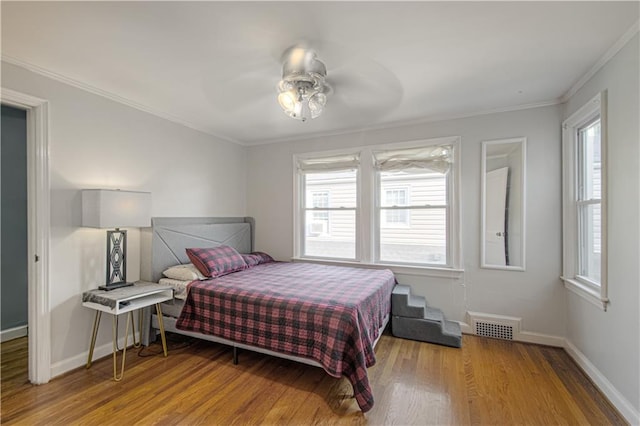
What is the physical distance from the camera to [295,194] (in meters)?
4.27

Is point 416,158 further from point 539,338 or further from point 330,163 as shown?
point 539,338

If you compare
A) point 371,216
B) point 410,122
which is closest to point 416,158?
point 410,122

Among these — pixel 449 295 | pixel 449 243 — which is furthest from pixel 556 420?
pixel 449 243

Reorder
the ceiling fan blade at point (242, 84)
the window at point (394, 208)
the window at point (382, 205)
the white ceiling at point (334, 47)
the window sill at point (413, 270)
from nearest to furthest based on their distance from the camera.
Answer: the white ceiling at point (334, 47) < the ceiling fan blade at point (242, 84) < the window sill at point (413, 270) < the window at point (382, 205) < the window at point (394, 208)

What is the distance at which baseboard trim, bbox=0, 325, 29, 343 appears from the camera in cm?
299

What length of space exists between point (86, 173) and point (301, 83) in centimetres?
209

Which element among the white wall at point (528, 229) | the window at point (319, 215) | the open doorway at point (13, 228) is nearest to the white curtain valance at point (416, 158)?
the white wall at point (528, 229)

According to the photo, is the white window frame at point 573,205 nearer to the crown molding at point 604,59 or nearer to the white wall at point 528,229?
the white wall at point 528,229

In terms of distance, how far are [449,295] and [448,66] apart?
7.90ft

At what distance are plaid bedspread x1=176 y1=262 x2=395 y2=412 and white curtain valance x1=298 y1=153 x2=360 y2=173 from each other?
5.02 feet

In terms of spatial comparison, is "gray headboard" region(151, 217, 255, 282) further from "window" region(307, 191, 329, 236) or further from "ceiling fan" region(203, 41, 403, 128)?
"ceiling fan" region(203, 41, 403, 128)

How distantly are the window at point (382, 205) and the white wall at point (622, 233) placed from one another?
135 centimetres

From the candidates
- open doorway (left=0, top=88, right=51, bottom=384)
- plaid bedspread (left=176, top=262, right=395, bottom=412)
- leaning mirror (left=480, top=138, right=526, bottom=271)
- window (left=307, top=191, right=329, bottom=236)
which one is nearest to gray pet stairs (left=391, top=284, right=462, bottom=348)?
plaid bedspread (left=176, top=262, right=395, bottom=412)

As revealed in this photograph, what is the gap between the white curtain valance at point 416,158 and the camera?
341cm
